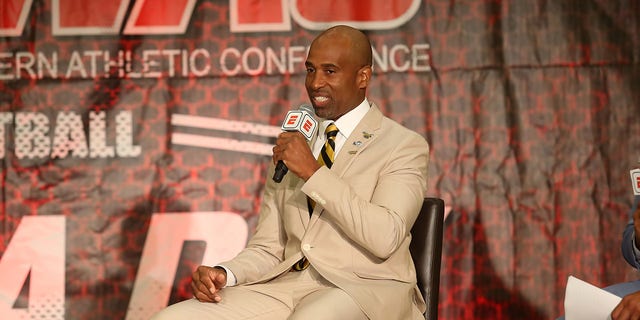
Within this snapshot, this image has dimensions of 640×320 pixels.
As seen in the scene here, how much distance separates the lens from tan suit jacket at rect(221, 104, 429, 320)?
244 centimetres

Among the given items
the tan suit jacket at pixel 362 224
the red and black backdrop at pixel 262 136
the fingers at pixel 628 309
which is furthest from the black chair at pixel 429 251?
the red and black backdrop at pixel 262 136

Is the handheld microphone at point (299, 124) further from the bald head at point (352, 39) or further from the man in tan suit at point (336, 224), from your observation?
the bald head at point (352, 39)

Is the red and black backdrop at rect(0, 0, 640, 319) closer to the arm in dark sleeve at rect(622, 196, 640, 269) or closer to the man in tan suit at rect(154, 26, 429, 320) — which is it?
the man in tan suit at rect(154, 26, 429, 320)

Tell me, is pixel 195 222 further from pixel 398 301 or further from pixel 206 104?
pixel 398 301

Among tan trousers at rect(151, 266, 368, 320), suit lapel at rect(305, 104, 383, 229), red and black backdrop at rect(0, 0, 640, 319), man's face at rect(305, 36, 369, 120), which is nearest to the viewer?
tan trousers at rect(151, 266, 368, 320)

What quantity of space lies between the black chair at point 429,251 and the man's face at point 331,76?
0.43 metres

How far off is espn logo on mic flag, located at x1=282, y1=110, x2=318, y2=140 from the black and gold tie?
179 millimetres

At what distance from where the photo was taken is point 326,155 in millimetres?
2723

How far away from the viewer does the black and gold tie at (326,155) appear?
2.65 meters

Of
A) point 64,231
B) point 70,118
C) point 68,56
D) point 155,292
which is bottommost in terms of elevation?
point 155,292

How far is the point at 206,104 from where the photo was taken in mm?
4066

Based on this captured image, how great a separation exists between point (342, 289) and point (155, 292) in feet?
5.94

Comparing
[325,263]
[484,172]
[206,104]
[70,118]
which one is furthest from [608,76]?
[70,118]

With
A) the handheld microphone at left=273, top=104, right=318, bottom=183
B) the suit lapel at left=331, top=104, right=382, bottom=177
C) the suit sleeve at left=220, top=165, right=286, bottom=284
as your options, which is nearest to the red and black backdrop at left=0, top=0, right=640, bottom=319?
the suit sleeve at left=220, top=165, right=286, bottom=284
